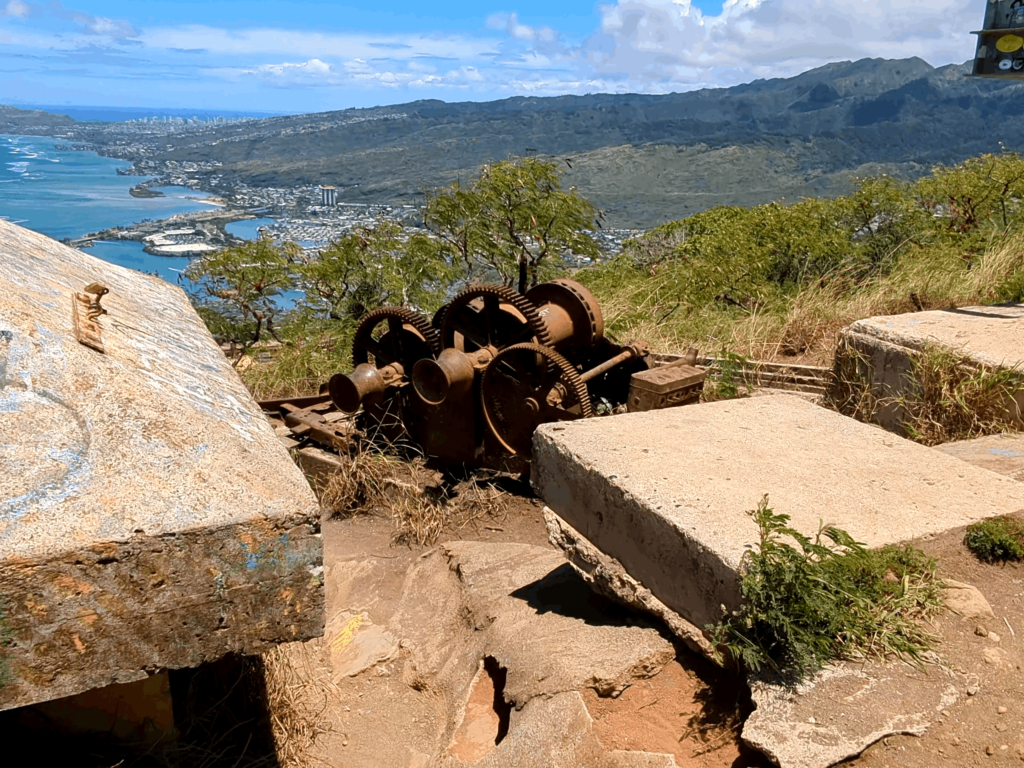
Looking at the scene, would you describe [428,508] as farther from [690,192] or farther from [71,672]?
[690,192]

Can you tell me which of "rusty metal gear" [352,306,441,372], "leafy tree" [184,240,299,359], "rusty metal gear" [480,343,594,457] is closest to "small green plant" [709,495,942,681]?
"rusty metal gear" [480,343,594,457]

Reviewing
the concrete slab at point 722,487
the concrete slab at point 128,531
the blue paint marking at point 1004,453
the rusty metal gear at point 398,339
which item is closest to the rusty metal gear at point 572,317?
the rusty metal gear at point 398,339

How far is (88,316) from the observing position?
241cm

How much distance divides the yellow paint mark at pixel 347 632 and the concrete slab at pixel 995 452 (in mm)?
2998

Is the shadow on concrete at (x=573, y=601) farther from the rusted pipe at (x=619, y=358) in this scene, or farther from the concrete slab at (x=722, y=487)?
the rusted pipe at (x=619, y=358)

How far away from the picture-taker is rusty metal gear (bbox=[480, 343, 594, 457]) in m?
5.42

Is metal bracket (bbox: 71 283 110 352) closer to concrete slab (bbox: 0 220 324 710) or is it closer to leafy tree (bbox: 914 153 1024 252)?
concrete slab (bbox: 0 220 324 710)

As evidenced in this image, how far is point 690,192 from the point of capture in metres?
49.0

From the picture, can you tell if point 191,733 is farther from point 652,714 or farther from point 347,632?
point 347,632

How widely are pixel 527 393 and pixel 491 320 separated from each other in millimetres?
715

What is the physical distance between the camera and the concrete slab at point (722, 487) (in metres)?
2.73

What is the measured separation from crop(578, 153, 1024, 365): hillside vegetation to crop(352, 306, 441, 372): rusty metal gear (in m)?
2.41

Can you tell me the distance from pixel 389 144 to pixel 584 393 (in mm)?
82339

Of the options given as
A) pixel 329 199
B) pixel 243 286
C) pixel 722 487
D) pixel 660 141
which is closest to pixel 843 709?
pixel 722 487
